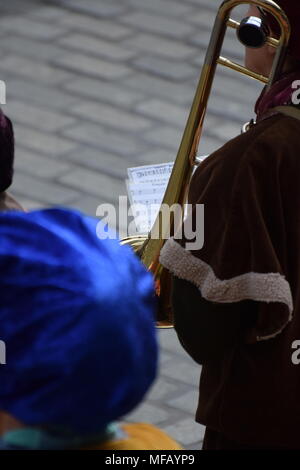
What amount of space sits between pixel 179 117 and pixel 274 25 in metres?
3.01

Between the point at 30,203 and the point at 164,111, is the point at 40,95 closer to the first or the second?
the point at 164,111

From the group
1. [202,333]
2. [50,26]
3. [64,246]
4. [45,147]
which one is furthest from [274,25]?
[50,26]

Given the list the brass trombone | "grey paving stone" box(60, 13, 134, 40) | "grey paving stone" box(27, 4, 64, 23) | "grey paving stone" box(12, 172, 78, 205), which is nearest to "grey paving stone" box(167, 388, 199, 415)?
the brass trombone

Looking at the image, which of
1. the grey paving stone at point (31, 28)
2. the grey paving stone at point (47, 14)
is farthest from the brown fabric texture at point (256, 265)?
the grey paving stone at point (47, 14)

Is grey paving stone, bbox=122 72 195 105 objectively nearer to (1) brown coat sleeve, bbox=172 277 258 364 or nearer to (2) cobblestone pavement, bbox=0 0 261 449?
(2) cobblestone pavement, bbox=0 0 261 449

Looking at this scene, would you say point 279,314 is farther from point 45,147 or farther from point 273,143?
point 45,147

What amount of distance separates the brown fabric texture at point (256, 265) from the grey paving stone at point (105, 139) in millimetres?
2837

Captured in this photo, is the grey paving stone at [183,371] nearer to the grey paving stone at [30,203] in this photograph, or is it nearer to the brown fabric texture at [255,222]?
the grey paving stone at [30,203]

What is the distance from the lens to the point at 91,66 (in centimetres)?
540

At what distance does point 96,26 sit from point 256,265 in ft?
13.5

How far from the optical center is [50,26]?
5.77 m

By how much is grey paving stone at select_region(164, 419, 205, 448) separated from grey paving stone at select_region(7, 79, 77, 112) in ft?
6.64

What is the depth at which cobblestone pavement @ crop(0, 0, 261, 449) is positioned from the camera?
459 centimetres

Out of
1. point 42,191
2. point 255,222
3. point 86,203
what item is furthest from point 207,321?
point 42,191
